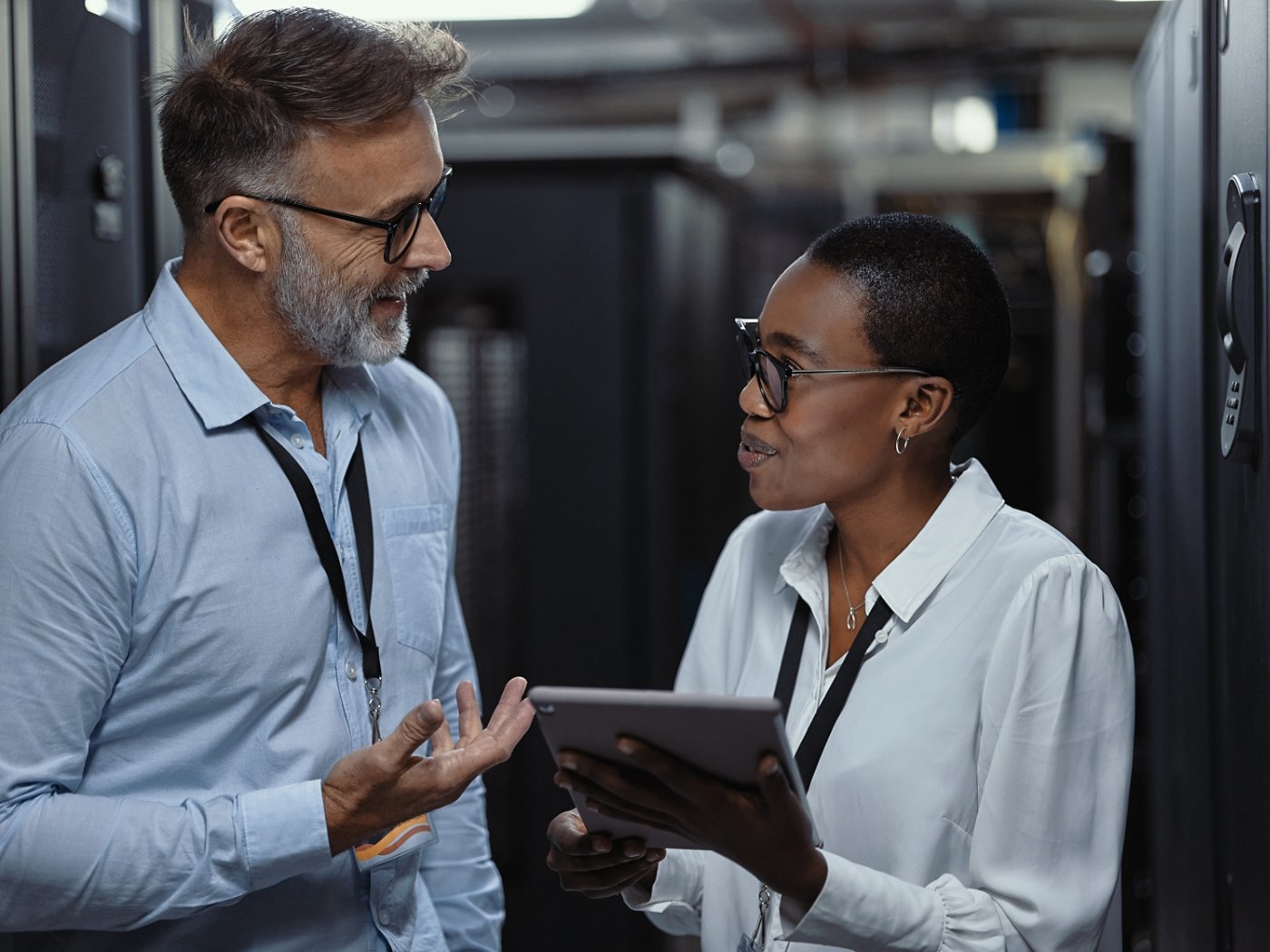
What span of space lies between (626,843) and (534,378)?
6.63ft

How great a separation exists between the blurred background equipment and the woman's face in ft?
1.30

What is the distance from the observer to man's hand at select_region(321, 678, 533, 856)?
135 centimetres

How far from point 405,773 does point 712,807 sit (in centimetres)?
34

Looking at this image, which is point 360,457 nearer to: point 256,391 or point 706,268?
point 256,391

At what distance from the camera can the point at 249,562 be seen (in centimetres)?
151

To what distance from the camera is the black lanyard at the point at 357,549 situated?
1561 millimetres

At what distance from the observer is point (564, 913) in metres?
3.29

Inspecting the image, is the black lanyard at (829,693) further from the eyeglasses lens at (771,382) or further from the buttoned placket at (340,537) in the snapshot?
the buttoned placket at (340,537)

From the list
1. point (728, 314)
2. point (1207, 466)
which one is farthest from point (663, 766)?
point (728, 314)

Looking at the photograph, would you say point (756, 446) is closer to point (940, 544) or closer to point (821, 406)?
point (821, 406)

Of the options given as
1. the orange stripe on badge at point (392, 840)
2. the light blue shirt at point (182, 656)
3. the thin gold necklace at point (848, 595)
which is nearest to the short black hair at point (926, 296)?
the thin gold necklace at point (848, 595)

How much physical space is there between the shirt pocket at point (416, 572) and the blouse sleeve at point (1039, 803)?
0.61 m

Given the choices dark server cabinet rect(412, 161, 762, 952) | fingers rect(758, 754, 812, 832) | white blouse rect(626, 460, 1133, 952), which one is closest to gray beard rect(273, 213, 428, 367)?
white blouse rect(626, 460, 1133, 952)

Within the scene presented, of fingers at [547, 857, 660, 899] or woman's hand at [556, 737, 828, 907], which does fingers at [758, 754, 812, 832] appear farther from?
fingers at [547, 857, 660, 899]
